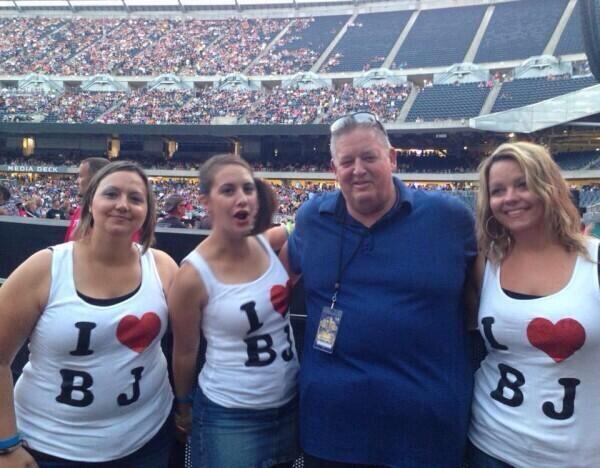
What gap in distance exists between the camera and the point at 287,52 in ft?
138

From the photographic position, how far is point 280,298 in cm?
208

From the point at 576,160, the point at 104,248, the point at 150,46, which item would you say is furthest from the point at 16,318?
the point at 150,46

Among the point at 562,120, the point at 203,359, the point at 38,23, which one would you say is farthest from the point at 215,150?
the point at 203,359

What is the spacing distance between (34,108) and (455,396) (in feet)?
136

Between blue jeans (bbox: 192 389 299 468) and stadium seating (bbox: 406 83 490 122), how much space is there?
94.7ft

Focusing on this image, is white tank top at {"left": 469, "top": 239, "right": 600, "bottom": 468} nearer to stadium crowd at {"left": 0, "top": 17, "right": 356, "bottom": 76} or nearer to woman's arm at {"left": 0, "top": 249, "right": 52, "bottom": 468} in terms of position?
woman's arm at {"left": 0, "top": 249, "right": 52, "bottom": 468}

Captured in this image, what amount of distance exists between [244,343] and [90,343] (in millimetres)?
576

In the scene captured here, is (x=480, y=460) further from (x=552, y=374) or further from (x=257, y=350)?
(x=257, y=350)

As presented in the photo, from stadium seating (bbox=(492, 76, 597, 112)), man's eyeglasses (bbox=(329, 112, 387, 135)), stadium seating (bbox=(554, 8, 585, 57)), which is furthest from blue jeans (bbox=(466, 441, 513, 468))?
stadium seating (bbox=(554, 8, 585, 57))

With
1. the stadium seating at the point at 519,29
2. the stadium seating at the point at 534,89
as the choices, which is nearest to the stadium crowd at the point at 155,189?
the stadium seating at the point at 534,89

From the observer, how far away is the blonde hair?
1821mm

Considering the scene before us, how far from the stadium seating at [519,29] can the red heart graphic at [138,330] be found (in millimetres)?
37248

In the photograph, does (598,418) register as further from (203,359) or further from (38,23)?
(38,23)

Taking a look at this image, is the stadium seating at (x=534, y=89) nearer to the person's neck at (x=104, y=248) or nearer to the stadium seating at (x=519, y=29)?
the stadium seating at (x=519, y=29)
